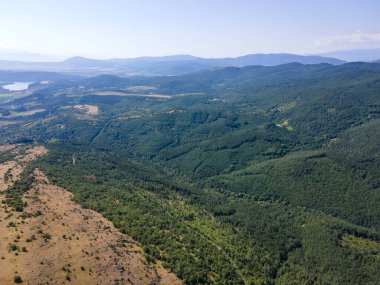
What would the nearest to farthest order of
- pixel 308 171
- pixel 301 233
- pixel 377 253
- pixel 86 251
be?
1. pixel 86 251
2. pixel 377 253
3. pixel 301 233
4. pixel 308 171

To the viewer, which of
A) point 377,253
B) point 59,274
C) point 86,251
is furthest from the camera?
point 377,253

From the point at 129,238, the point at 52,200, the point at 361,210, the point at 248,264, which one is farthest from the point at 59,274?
the point at 361,210

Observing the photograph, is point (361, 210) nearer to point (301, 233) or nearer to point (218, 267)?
point (301, 233)

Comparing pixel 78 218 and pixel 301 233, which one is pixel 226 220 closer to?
pixel 301 233

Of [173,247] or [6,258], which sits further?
[173,247]

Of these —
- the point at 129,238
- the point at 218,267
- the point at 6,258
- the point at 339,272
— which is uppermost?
the point at 6,258

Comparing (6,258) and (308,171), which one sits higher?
(6,258)
